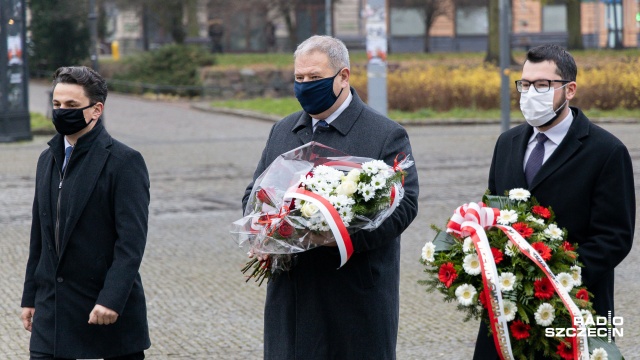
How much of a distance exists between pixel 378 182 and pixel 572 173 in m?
0.73

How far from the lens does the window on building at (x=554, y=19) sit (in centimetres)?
6256

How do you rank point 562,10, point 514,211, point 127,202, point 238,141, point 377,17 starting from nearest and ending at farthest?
point 514,211 → point 127,202 → point 377,17 → point 238,141 → point 562,10

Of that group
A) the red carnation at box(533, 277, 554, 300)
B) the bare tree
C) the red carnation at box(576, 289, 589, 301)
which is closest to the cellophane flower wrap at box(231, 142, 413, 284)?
the red carnation at box(533, 277, 554, 300)

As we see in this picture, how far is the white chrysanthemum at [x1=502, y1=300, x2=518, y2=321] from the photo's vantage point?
12.4ft

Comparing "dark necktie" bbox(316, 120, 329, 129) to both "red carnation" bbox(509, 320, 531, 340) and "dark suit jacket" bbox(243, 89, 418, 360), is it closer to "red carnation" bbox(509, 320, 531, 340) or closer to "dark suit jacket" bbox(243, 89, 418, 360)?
"dark suit jacket" bbox(243, 89, 418, 360)

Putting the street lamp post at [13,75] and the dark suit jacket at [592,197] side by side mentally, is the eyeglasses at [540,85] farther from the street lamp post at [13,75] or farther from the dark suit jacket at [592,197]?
the street lamp post at [13,75]

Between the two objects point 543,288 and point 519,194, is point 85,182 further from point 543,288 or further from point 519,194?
point 543,288

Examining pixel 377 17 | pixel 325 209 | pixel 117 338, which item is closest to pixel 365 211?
pixel 325 209

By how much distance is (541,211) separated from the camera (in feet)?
12.9

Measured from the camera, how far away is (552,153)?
4.12 m

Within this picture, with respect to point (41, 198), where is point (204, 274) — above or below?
below

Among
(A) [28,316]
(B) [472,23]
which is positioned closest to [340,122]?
(A) [28,316]

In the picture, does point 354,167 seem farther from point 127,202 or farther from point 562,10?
point 562,10

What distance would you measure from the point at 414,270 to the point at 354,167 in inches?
211
